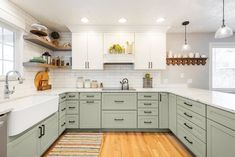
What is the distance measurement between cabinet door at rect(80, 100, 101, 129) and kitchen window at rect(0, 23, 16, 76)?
4.86 feet

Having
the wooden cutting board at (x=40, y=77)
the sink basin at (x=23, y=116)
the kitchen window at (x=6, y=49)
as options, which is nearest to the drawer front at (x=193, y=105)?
the sink basin at (x=23, y=116)

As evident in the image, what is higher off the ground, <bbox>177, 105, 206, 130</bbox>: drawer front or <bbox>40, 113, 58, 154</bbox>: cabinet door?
<bbox>177, 105, 206, 130</bbox>: drawer front

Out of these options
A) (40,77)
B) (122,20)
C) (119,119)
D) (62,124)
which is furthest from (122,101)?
(40,77)

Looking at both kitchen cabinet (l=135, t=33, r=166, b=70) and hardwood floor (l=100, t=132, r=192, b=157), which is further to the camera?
kitchen cabinet (l=135, t=33, r=166, b=70)

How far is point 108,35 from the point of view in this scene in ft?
12.4

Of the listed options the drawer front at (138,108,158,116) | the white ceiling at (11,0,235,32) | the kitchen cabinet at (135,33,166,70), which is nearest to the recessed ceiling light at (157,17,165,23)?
the white ceiling at (11,0,235,32)

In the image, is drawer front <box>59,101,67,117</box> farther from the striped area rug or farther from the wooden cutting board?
the wooden cutting board

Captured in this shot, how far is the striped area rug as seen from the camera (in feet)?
7.95

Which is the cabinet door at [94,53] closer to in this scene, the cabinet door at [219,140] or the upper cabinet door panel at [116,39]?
the upper cabinet door panel at [116,39]

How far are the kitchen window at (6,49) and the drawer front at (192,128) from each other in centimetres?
296

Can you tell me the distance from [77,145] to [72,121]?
749mm

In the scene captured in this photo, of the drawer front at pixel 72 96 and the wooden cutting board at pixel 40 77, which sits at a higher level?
the wooden cutting board at pixel 40 77

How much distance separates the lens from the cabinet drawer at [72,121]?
3365 millimetres

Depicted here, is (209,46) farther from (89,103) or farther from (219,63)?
(89,103)
